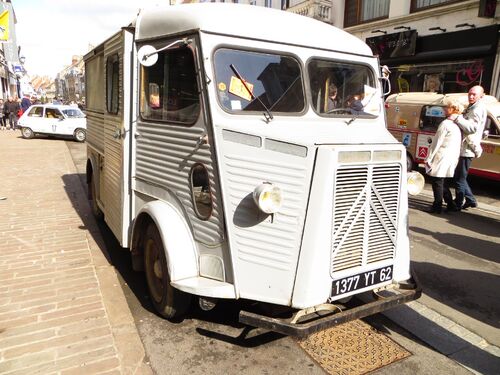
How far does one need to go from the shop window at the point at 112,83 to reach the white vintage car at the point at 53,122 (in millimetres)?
14785

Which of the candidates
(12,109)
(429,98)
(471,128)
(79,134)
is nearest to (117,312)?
(471,128)

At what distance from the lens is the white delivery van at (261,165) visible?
272cm

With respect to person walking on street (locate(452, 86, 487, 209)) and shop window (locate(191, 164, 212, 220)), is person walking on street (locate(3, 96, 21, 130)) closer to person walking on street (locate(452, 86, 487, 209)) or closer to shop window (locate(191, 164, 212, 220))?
person walking on street (locate(452, 86, 487, 209))

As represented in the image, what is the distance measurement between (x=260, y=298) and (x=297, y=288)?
0.29m

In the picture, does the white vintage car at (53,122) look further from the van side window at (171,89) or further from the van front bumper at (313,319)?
the van front bumper at (313,319)

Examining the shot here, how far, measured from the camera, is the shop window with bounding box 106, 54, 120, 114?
4.30 meters

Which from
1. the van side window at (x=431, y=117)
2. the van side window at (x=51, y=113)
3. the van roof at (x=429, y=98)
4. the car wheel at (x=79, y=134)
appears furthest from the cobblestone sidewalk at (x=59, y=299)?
the van side window at (x=51, y=113)

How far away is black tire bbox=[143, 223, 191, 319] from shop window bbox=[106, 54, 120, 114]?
5.29 feet

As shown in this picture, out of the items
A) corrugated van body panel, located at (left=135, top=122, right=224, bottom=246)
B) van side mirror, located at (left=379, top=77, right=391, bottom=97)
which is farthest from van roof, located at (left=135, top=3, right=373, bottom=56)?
corrugated van body panel, located at (left=135, top=122, right=224, bottom=246)

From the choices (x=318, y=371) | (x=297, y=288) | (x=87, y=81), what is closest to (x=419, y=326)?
(x=318, y=371)

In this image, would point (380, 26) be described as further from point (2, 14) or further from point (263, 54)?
point (2, 14)

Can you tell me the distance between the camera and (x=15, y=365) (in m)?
2.87

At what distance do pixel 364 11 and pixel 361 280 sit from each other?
677 inches

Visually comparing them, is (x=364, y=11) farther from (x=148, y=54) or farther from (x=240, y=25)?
(x=148, y=54)
